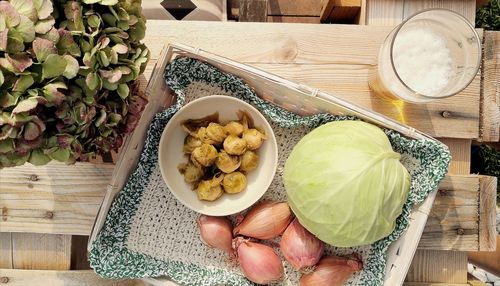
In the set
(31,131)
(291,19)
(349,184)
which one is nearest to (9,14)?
(31,131)

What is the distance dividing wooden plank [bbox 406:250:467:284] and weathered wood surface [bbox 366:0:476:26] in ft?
1.37

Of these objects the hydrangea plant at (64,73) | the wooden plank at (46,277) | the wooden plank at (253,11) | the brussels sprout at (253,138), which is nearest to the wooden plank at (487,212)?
the brussels sprout at (253,138)

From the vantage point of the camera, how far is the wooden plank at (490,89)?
924 mm

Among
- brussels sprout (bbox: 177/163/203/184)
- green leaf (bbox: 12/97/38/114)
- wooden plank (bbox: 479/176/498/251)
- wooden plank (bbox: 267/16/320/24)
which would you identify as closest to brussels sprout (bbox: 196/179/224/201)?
brussels sprout (bbox: 177/163/203/184)

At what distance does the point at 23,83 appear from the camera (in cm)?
60

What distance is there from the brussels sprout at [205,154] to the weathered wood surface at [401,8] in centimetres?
36

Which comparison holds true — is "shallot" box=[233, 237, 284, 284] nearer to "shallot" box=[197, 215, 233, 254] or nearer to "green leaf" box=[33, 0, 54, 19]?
"shallot" box=[197, 215, 233, 254]

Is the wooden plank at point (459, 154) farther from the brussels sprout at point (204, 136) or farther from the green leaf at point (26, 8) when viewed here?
the green leaf at point (26, 8)

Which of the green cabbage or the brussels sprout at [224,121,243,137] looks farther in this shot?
the brussels sprout at [224,121,243,137]

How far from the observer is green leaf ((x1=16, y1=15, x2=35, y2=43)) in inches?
23.8

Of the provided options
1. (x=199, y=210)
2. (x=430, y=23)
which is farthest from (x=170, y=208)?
(x=430, y=23)

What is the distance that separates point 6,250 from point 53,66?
1.83 feet

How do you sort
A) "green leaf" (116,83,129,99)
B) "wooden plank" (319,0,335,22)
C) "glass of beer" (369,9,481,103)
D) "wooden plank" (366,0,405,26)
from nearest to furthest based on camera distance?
"green leaf" (116,83,129,99) < "glass of beer" (369,9,481,103) < "wooden plank" (366,0,405,26) < "wooden plank" (319,0,335,22)

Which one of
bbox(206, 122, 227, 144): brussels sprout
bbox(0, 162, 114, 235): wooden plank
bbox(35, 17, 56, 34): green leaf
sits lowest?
bbox(0, 162, 114, 235): wooden plank
